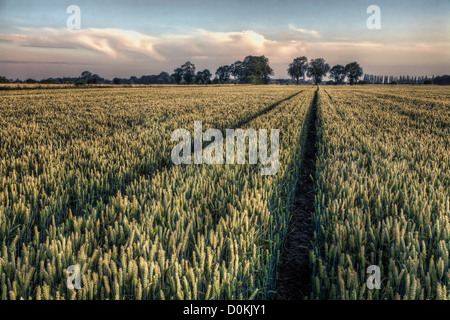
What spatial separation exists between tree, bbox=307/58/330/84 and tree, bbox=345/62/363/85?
31.6ft

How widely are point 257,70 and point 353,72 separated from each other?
40.3 metres

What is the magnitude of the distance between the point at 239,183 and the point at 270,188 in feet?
1.42

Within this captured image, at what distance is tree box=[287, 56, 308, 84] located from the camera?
129 metres

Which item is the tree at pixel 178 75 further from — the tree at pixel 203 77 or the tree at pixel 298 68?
the tree at pixel 298 68

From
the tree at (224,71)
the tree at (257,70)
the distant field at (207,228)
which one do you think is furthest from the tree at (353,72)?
the distant field at (207,228)

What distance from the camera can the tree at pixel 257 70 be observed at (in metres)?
116

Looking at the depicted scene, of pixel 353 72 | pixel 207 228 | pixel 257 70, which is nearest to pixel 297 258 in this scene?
pixel 207 228

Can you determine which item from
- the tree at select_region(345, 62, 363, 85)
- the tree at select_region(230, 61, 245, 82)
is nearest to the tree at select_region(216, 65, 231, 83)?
the tree at select_region(230, 61, 245, 82)

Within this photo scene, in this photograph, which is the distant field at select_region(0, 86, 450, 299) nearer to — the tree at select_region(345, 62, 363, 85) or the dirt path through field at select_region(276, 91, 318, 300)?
the dirt path through field at select_region(276, 91, 318, 300)

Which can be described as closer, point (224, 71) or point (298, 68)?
point (298, 68)

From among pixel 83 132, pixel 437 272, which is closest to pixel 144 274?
pixel 437 272

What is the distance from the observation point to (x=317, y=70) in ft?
427

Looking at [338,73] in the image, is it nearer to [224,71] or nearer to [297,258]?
[224,71]
